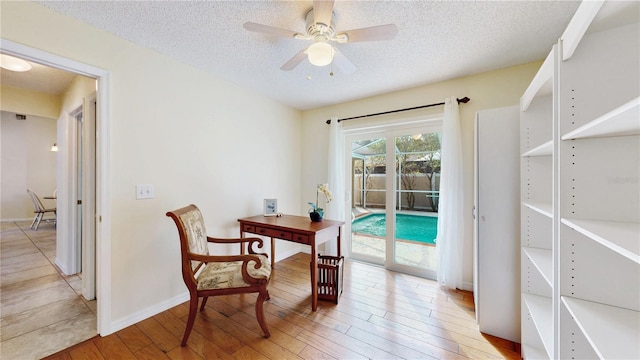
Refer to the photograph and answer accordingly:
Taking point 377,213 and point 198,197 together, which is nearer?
point 198,197

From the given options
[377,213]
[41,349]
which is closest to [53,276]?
[41,349]

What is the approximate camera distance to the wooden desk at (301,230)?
7.23 ft

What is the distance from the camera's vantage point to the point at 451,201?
2613mm

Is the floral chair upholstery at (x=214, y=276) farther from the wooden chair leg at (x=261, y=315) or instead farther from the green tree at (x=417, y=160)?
the green tree at (x=417, y=160)

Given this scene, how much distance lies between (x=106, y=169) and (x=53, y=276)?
86.4 inches

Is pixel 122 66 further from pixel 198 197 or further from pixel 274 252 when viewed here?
pixel 274 252

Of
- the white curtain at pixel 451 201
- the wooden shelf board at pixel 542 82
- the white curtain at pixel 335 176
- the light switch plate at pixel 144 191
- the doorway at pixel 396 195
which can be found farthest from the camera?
the white curtain at pixel 335 176

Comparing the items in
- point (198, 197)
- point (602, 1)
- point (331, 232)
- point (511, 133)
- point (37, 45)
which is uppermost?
point (37, 45)

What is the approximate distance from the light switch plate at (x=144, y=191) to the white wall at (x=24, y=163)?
6.53 metres

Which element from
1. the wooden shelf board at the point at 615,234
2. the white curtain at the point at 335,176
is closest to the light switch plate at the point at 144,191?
the white curtain at the point at 335,176

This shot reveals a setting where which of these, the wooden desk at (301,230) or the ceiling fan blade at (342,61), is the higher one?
the ceiling fan blade at (342,61)

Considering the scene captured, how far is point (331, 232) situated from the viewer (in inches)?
98.3

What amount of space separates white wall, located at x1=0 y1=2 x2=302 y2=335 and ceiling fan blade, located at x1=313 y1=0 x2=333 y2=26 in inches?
66.1

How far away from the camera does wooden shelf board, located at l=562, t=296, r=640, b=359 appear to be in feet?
2.36
